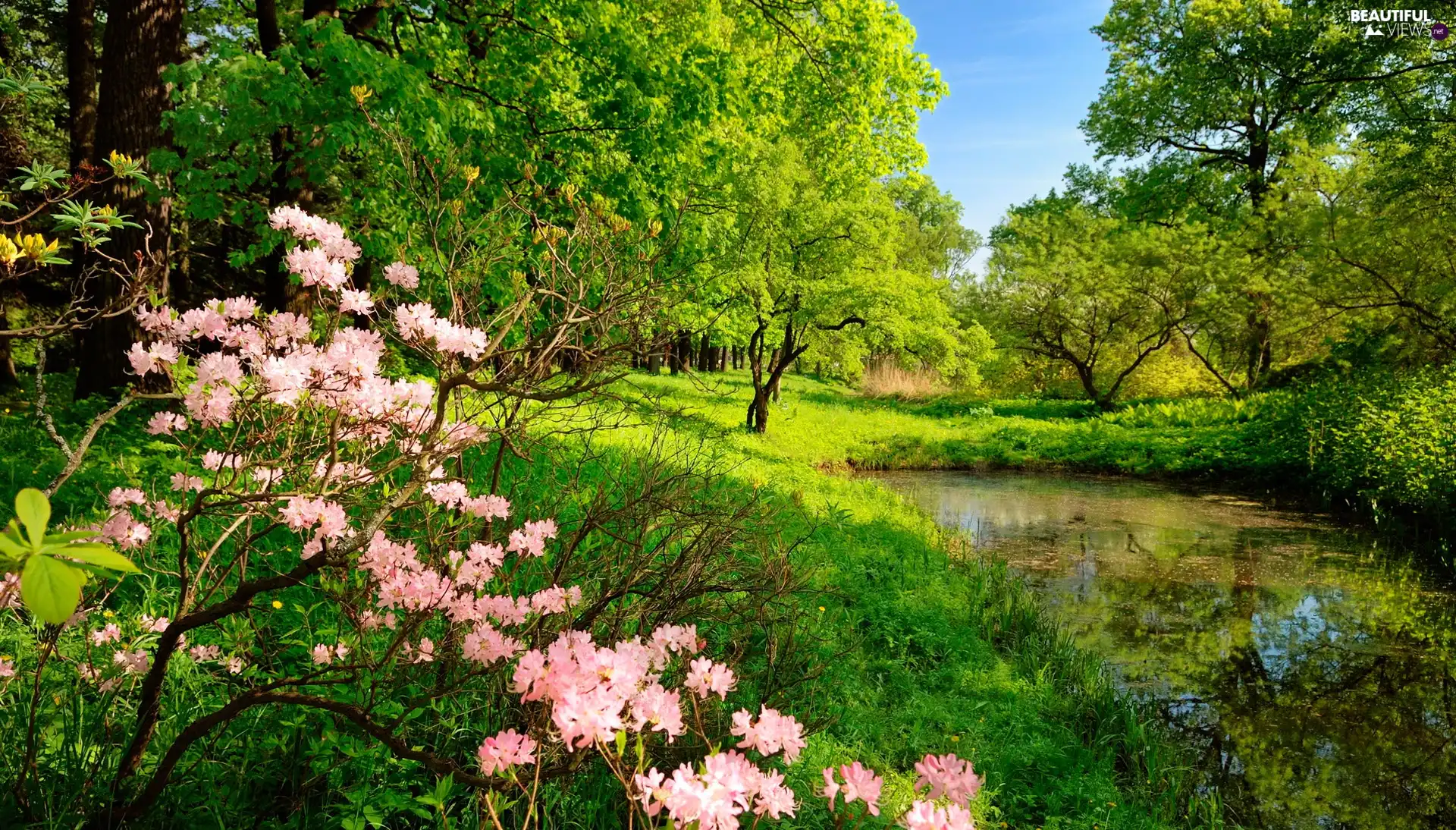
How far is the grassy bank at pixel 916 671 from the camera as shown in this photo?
3639 mm

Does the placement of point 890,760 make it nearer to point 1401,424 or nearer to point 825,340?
point 1401,424

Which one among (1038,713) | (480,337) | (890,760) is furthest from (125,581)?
(1038,713)

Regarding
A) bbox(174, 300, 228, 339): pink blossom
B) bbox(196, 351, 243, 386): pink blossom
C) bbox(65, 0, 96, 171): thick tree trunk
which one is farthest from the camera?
bbox(65, 0, 96, 171): thick tree trunk

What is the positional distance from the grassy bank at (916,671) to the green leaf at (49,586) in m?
1.66

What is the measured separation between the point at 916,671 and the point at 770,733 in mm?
3869

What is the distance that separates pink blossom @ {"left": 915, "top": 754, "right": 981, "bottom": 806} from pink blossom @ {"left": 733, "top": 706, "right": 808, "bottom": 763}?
10.6 inches

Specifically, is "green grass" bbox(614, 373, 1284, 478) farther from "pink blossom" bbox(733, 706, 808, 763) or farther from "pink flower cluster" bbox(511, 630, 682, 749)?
"pink flower cluster" bbox(511, 630, 682, 749)

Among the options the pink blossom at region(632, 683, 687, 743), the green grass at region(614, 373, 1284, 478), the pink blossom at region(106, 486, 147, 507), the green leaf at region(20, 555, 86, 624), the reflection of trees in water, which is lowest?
the reflection of trees in water

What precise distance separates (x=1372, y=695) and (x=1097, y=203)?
2678 centimetres

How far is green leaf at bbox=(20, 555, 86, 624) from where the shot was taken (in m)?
0.78

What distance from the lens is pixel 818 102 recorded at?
34.6 ft

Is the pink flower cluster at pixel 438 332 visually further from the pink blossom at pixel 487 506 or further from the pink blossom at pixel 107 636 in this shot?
the pink blossom at pixel 107 636

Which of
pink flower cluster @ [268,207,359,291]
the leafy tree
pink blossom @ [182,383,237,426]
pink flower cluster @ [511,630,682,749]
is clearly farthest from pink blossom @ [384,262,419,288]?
the leafy tree

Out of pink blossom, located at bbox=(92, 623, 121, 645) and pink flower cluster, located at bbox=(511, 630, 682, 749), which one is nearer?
pink flower cluster, located at bbox=(511, 630, 682, 749)
